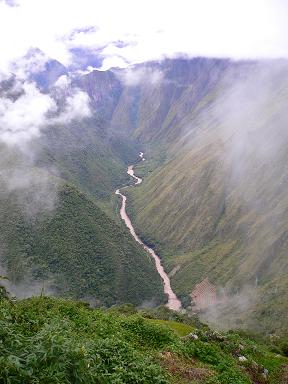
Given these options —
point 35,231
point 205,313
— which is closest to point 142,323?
point 205,313

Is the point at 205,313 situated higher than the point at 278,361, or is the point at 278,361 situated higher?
the point at 205,313

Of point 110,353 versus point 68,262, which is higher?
point 68,262

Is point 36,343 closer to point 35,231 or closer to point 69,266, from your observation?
point 69,266

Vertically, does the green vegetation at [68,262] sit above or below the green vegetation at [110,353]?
above

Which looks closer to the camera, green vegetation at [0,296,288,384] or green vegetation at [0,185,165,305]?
green vegetation at [0,296,288,384]

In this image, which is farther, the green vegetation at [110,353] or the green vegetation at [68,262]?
the green vegetation at [68,262]

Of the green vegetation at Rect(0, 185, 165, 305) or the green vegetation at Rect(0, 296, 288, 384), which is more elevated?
the green vegetation at Rect(0, 185, 165, 305)

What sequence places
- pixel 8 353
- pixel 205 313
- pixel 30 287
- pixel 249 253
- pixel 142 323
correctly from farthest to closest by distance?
pixel 249 253 → pixel 205 313 → pixel 30 287 → pixel 142 323 → pixel 8 353

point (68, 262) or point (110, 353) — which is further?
point (68, 262)
